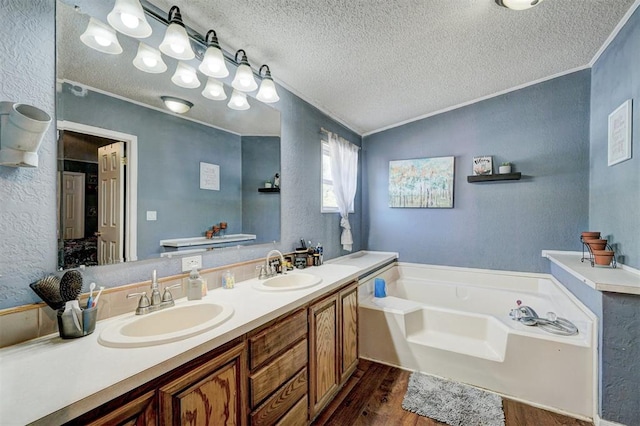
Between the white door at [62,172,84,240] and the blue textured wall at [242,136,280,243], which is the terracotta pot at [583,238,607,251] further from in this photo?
the white door at [62,172,84,240]

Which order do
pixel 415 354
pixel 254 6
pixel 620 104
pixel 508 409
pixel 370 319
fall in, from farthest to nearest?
pixel 370 319 → pixel 415 354 → pixel 620 104 → pixel 508 409 → pixel 254 6

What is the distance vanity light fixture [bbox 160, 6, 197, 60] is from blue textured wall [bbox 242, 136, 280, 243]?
26.0 inches

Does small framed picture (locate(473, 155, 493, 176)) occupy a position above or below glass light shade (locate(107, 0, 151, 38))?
below

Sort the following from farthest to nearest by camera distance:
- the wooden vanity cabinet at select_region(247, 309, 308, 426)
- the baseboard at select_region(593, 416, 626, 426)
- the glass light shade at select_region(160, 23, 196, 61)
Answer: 1. the baseboard at select_region(593, 416, 626, 426)
2. the glass light shade at select_region(160, 23, 196, 61)
3. the wooden vanity cabinet at select_region(247, 309, 308, 426)

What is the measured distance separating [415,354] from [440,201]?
177 centimetres

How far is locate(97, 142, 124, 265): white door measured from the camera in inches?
50.0

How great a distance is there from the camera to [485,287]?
303cm

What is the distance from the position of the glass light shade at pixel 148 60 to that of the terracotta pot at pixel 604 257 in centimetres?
318

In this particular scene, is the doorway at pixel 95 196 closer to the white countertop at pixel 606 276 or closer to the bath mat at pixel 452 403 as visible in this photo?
the bath mat at pixel 452 403

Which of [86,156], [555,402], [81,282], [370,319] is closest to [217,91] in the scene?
[86,156]

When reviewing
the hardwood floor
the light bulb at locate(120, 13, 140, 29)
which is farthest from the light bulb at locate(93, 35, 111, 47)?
the hardwood floor

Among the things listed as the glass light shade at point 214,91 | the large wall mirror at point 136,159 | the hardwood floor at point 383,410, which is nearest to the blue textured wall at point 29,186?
the large wall mirror at point 136,159

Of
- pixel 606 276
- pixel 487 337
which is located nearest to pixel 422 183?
pixel 487 337

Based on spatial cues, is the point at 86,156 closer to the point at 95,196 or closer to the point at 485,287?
the point at 95,196
